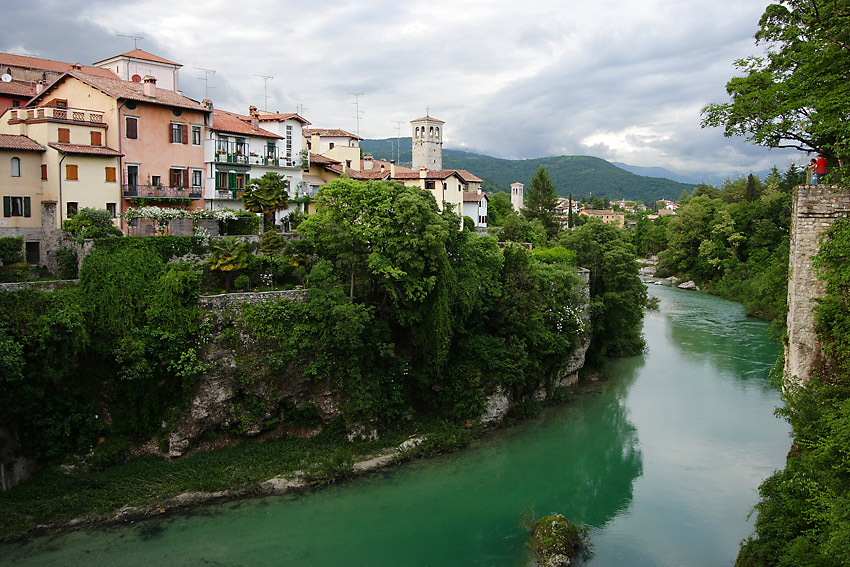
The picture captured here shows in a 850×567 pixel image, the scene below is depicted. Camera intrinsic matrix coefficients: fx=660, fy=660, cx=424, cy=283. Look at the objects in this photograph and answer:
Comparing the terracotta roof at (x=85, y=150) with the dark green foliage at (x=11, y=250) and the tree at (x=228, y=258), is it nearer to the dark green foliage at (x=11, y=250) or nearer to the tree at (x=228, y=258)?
the dark green foliage at (x=11, y=250)

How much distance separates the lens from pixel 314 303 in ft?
75.1

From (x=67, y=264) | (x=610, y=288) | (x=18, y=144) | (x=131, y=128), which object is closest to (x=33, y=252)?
(x=67, y=264)

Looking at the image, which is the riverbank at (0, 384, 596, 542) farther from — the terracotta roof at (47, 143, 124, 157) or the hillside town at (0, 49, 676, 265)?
the terracotta roof at (47, 143, 124, 157)

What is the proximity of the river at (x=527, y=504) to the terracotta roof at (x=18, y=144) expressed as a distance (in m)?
15.3

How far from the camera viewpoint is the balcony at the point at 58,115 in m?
26.3

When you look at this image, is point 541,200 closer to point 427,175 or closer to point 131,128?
point 427,175

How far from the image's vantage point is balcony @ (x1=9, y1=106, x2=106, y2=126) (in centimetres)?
2628

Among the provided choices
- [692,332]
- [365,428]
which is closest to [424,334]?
[365,428]

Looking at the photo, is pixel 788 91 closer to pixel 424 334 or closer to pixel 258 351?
pixel 424 334

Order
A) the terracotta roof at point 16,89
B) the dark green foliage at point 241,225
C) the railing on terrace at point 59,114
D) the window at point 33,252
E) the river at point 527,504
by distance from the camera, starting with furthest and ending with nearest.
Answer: the terracotta roof at point 16,89
the dark green foliage at point 241,225
the railing on terrace at point 59,114
the window at point 33,252
the river at point 527,504

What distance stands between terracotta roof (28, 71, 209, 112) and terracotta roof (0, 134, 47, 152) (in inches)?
146

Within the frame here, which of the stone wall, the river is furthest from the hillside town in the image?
the stone wall

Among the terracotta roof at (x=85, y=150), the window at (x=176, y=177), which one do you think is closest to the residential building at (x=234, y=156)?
the window at (x=176, y=177)

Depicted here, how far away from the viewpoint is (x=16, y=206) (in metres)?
25.6
